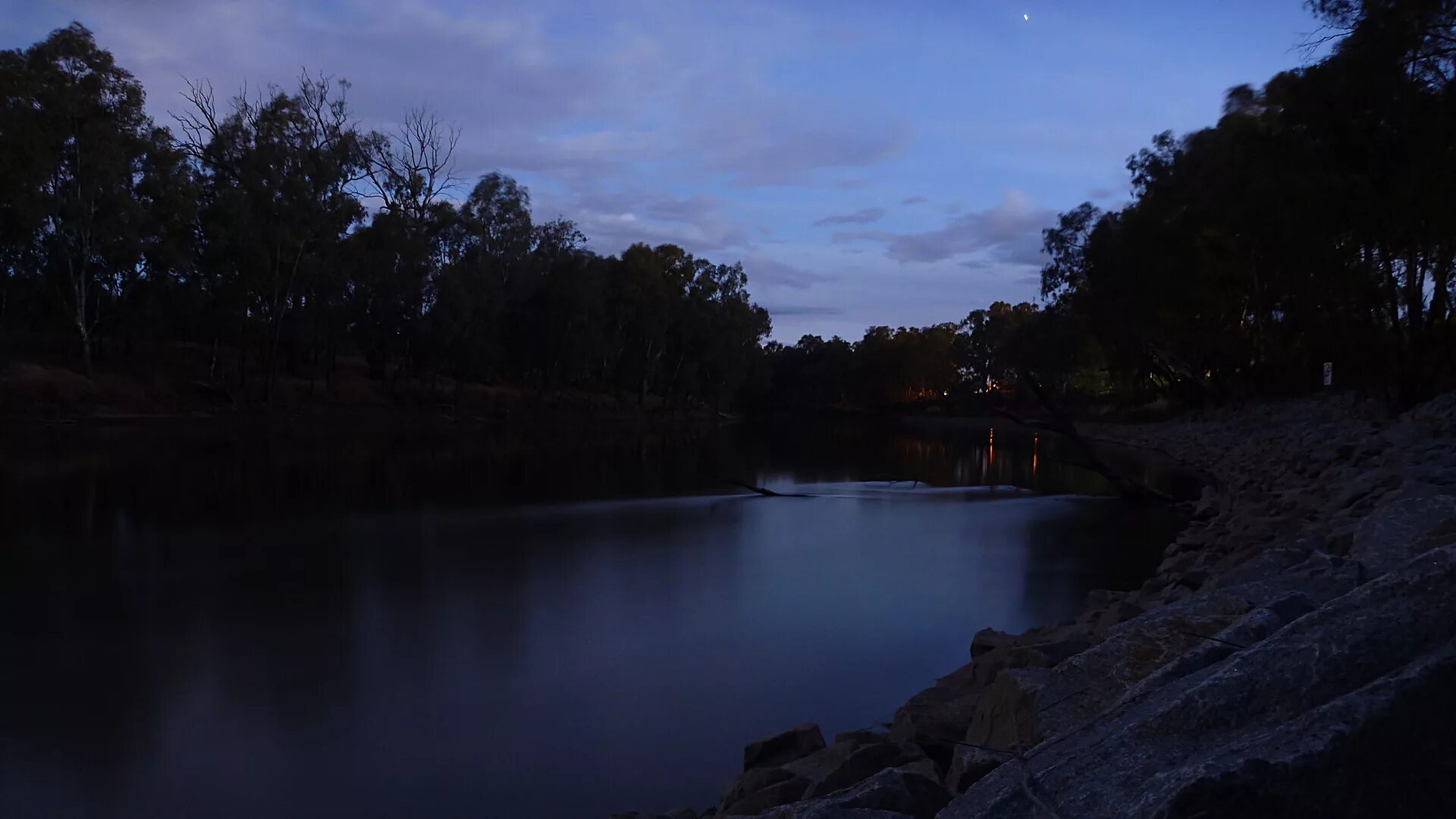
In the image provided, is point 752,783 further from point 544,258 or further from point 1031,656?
point 544,258

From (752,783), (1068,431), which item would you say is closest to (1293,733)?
(752,783)

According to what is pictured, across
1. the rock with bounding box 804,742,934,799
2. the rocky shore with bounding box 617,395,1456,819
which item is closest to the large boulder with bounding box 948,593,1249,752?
the rocky shore with bounding box 617,395,1456,819

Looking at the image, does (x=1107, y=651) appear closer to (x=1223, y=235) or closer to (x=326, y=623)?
(x=326, y=623)

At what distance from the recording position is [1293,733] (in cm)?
238

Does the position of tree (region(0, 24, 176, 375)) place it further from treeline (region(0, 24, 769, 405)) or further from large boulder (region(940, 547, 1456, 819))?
large boulder (region(940, 547, 1456, 819))

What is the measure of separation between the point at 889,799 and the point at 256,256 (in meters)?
43.2

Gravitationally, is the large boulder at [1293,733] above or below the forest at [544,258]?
below

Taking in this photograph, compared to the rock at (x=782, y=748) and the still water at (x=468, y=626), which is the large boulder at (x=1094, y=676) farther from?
the still water at (x=468, y=626)

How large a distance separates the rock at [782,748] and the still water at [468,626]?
485 mm

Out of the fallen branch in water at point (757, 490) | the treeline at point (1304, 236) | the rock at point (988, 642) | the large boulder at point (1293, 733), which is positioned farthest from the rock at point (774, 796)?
the treeline at point (1304, 236)

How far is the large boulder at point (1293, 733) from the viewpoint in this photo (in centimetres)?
226

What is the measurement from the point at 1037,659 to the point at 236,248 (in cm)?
4248

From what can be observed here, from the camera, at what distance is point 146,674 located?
25.4 ft

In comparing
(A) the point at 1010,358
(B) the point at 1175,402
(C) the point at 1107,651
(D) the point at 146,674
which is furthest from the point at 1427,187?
(A) the point at 1010,358
